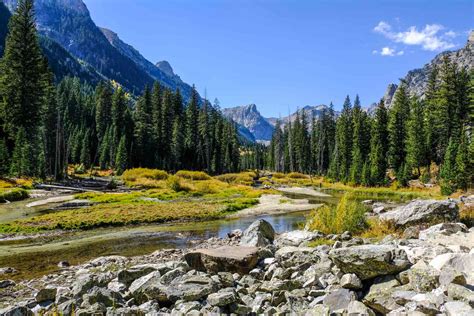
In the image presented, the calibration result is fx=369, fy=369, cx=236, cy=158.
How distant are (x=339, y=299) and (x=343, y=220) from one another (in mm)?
7918

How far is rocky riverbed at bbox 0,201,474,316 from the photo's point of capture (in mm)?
6473

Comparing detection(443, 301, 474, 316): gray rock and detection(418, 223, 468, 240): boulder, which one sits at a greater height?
detection(418, 223, 468, 240): boulder

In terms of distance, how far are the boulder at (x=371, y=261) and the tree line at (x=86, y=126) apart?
50874 mm

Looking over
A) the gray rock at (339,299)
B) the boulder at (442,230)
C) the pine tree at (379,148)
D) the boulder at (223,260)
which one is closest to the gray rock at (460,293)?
the gray rock at (339,299)

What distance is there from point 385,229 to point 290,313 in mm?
7892

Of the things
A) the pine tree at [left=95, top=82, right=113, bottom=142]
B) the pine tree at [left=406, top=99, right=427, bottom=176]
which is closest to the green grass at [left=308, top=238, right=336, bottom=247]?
the pine tree at [left=406, top=99, right=427, bottom=176]

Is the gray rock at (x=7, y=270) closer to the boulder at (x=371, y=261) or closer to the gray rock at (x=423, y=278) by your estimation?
the boulder at (x=371, y=261)

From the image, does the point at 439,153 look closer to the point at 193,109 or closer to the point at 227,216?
the point at 227,216

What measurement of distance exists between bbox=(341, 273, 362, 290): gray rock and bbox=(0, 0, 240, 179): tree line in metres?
51.0

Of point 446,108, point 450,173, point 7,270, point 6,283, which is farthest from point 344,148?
point 6,283

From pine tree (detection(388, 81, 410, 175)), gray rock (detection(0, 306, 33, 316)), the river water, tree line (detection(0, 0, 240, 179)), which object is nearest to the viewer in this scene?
gray rock (detection(0, 306, 33, 316))

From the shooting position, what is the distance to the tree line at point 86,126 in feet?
167

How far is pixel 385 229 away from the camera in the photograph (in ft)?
43.7

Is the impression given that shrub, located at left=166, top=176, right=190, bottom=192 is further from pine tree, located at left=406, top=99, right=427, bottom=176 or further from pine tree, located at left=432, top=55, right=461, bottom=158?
pine tree, located at left=432, top=55, right=461, bottom=158
